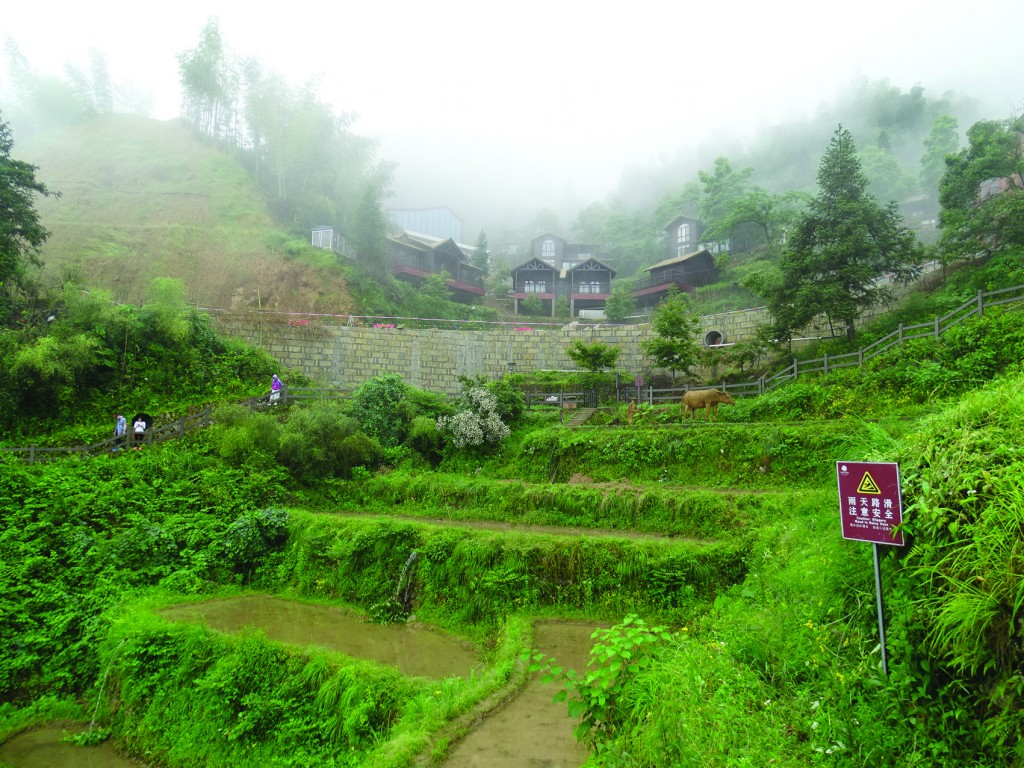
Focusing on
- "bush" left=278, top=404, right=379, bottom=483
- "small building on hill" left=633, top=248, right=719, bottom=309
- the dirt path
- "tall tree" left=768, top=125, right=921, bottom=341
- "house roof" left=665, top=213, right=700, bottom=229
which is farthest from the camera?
"house roof" left=665, top=213, right=700, bottom=229

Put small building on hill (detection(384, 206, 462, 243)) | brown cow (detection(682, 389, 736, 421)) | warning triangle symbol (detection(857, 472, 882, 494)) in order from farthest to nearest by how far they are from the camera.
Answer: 1. small building on hill (detection(384, 206, 462, 243))
2. brown cow (detection(682, 389, 736, 421))
3. warning triangle symbol (detection(857, 472, 882, 494))

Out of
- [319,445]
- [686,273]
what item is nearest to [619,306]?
[686,273]

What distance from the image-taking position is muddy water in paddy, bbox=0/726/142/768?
7727 mm

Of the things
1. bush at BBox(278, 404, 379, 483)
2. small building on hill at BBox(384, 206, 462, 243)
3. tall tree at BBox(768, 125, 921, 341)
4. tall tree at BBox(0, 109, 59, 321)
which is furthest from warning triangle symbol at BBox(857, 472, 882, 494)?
small building on hill at BBox(384, 206, 462, 243)

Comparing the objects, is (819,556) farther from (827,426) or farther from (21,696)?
(21,696)

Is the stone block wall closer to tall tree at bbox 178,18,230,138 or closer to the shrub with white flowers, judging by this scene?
the shrub with white flowers

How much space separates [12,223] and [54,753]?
19558 millimetres

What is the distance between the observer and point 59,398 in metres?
16.6

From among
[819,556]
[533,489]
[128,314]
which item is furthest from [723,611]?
[128,314]

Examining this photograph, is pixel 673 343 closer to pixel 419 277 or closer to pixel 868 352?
A: pixel 868 352

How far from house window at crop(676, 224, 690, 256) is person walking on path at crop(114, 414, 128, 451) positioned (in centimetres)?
4372

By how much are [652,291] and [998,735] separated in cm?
3777

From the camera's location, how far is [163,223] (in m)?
39.6

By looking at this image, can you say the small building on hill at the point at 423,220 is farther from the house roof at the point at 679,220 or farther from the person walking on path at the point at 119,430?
the person walking on path at the point at 119,430
